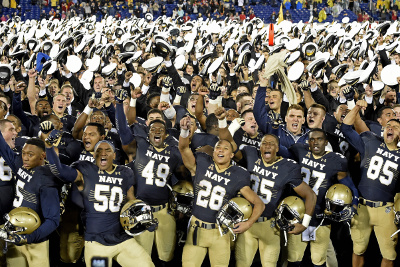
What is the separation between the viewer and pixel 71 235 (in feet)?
18.5

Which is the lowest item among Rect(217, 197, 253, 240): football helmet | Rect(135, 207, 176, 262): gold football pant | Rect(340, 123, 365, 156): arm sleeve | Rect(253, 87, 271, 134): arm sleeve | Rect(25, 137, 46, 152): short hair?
Rect(135, 207, 176, 262): gold football pant

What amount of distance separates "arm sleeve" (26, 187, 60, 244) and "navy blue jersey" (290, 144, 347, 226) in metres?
2.42

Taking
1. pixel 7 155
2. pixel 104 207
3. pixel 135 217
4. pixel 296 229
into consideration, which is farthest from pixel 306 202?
pixel 7 155

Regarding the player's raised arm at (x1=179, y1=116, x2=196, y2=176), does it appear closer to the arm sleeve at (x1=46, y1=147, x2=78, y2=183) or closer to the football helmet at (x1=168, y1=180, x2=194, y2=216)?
the football helmet at (x1=168, y1=180, x2=194, y2=216)

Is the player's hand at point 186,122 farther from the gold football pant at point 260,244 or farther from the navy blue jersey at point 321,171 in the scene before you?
the navy blue jersey at point 321,171

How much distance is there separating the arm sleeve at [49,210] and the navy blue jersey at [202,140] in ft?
5.56

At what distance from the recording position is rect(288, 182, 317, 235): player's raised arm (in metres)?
4.96

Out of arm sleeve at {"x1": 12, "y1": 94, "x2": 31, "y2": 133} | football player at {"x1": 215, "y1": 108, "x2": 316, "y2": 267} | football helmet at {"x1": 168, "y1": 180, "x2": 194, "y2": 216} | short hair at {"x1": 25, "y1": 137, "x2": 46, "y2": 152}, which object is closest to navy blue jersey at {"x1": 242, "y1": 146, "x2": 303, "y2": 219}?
football player at {"x1": 215, "y1": 108, "x2": 316, "y2": 267}

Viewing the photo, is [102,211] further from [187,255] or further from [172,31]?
[172,31]

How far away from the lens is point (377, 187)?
17.9 ft

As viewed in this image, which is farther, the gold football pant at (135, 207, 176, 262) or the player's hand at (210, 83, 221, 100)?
the player's hand at (210, 83, 221, 100)

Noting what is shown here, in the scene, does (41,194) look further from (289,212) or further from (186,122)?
(289,212)

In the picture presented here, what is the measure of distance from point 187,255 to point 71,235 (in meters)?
1.45

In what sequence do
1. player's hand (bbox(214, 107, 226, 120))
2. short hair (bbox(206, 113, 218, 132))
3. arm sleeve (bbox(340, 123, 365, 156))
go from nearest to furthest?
player's hand (bbox(214, 107, 226, 120)) < arm sleeve (bbox(340, 123, 365, 156)) < short hair (bbox(206, 113, 218, 132))
